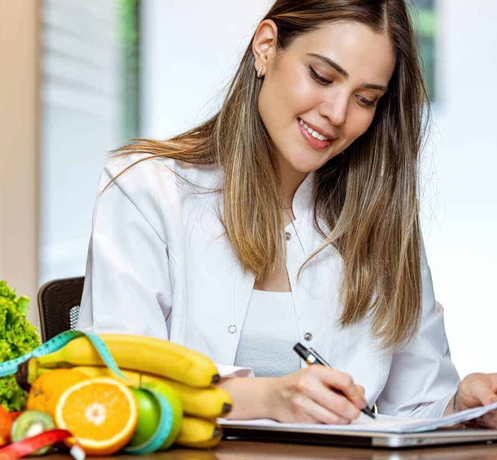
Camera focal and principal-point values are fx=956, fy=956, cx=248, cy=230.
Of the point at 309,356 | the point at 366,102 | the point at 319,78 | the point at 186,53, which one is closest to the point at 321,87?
the point at 319,78

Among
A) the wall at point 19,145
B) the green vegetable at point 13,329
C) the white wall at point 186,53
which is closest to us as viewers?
the green vegetable at point 13,329

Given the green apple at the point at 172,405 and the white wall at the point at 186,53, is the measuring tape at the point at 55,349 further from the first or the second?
the white wall at the point at 186,53

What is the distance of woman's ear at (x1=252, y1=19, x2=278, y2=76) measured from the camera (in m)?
1.95

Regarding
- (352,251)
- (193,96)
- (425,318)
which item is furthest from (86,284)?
(193,96)

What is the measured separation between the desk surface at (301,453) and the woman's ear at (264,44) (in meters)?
0.91

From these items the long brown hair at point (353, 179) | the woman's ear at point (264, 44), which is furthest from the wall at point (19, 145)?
the woman's ear at point (264, 44)

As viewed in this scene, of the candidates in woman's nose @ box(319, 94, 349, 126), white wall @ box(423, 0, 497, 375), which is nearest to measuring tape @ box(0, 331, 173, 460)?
woman's nose @ box(319, 94, 349, 126)

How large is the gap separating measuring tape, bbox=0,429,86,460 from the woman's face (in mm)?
925

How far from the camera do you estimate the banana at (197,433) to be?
122cm

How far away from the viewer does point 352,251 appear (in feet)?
6.69

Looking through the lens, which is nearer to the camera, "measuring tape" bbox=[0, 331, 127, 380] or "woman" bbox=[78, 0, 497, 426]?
"measuring tape" bbox=[0, 331, 127, 380]

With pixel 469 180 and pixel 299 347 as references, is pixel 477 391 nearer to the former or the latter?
pixel 299 347

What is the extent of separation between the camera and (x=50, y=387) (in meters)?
1.17

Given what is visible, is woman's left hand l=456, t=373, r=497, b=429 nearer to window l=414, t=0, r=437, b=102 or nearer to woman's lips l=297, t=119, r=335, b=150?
woman's lips l=297, t=119, r=335, b=150
